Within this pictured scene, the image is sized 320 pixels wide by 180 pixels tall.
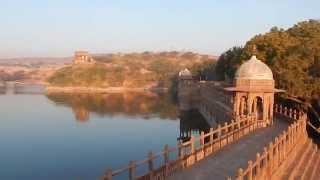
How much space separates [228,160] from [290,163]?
3.33 m

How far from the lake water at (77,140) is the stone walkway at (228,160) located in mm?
9853

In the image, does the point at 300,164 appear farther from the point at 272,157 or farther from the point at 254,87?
the point at 254,87

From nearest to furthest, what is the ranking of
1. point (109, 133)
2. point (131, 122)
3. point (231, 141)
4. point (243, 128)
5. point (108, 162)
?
1. point (231, 141)
2. point (243, 128)
3. point (108, 162)
4. point (109, 133)
5. point (131, 122)

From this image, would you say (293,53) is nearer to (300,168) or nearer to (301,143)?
(301,143)

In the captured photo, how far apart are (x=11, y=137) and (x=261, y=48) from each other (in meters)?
22.7

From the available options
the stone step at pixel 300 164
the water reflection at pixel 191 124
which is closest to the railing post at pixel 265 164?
the stone step at pixel 300 164

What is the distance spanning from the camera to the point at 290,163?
2073cm

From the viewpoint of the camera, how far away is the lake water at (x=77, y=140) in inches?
1222

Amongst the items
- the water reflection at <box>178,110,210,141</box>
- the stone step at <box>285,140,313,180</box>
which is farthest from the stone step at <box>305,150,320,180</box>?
the water reflection at <box>178,110,210,141</box>

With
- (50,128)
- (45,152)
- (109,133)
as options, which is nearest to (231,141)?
(45,152)

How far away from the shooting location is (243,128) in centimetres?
2625

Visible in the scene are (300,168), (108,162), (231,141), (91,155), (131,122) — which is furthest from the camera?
(131,122)

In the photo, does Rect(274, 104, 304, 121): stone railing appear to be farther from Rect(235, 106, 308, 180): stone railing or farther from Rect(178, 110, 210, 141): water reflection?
Rect(178, 110, 210, 141): water reflection

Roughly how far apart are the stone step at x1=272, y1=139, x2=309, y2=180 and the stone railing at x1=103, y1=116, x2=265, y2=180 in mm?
2860
